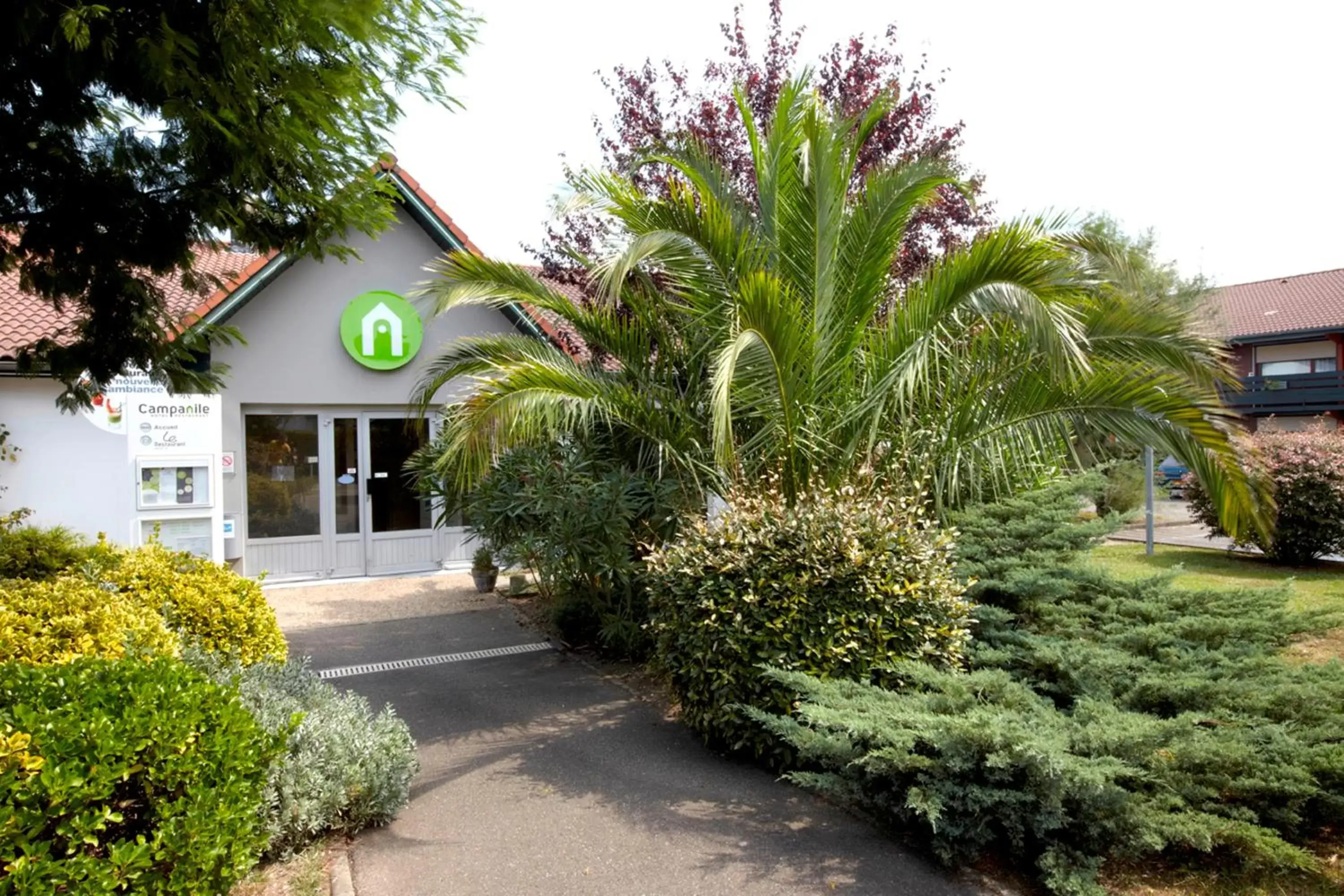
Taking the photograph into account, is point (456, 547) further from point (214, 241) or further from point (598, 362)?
point (214, 241)

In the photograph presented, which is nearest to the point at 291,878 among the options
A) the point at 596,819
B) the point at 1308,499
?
the point at 596,819

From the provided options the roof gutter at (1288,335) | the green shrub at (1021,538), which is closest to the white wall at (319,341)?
the green shrub at (1021,538)

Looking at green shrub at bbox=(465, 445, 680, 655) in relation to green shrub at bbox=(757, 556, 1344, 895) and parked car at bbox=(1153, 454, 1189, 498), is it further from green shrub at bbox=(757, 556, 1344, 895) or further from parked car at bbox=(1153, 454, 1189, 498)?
parked car at bbox=(1153, 454, 1189, 498)

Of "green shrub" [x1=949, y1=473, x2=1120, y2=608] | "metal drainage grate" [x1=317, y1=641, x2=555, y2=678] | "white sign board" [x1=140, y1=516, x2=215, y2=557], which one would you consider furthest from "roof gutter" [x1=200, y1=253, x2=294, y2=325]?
"green shrub" [x1=949, y1=473, x2=1120, y2=608]

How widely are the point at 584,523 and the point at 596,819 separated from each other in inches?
116

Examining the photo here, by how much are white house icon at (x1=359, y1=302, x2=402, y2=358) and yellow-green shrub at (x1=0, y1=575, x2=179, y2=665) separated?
292 inches

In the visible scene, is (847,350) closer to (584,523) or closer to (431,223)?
(584,523)

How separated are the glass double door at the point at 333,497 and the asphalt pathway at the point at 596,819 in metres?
6.17

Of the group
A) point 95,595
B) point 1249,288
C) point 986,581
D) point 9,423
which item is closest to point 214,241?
point 95,595

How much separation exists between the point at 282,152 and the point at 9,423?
8.89 meters

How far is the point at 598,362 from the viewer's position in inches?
315

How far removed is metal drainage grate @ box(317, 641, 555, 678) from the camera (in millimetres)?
7633

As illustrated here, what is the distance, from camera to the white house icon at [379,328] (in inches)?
485

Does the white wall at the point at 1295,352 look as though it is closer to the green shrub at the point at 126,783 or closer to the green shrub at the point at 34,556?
the green shrub at the point at 34,556
